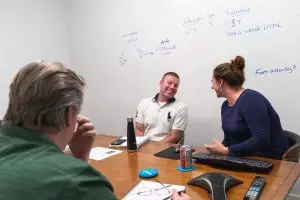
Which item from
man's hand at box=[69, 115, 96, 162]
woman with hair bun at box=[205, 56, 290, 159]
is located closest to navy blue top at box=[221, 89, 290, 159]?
woman with hair bun at box=[205, 56, 290, 159]

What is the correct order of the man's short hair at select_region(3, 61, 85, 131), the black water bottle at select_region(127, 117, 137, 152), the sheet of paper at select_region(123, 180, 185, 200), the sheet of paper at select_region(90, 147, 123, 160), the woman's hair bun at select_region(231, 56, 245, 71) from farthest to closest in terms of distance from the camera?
1. the woman's hair bun at select_region(231, 56, 245, 71)
2. the black water bottle at select_region(127, 117, 137, 152)
3. the sheet of paper at select_region(90, 147, 123, 160)
4. the sheet of paper at select_region(123, 180, 185, 200)
5. the man's short hair at select_region(3, 61, 85, 131)

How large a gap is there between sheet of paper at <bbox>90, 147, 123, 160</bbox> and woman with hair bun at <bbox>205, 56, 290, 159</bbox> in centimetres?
65

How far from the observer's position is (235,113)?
7.00 ft

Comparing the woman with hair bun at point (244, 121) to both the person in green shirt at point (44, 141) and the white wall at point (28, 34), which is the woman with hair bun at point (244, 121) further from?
the white wall at point (28, 34)

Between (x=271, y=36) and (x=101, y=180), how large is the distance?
7.77ft

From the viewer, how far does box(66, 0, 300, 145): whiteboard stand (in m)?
2.72

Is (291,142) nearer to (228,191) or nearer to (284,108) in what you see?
(284,108)

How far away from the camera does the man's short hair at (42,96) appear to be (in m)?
0.89

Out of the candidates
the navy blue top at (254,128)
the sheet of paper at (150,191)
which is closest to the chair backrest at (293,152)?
the navy blue top at (254,128)

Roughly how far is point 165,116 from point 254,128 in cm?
111

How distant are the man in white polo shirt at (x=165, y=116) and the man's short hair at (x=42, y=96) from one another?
1.96m

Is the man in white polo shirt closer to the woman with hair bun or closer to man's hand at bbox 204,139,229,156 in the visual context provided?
the woman with hair bun

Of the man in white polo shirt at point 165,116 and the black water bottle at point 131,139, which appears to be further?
the man in white polo shirt at point 165,116

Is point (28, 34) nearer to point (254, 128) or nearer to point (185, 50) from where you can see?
point (185, 50)
